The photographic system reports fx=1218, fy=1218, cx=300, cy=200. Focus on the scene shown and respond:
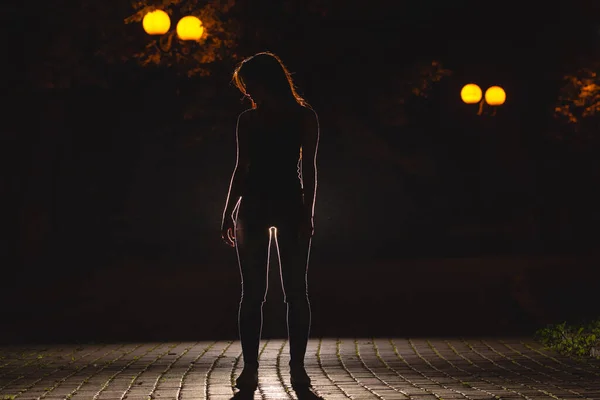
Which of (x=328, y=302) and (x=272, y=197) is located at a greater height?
(x=272, y=197)

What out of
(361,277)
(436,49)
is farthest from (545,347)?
(361,277)

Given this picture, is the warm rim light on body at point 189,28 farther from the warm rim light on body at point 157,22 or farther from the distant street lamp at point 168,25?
the warm rim light on body at point 157,22

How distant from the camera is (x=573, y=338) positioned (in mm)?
10875

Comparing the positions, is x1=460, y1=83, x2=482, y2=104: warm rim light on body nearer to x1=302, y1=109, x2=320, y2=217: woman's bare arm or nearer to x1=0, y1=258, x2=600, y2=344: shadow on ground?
x1=0, y1=258, x2=600, y2=344: shadow on ground

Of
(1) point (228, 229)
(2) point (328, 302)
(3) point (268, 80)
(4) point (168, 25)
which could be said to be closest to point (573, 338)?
(1) point (228, 229)

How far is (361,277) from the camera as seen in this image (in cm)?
2502

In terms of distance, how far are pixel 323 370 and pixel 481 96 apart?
14.2m

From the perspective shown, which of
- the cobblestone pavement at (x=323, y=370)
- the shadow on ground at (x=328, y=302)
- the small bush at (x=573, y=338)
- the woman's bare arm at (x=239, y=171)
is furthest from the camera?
the shadow on ground at (x=328, y=302)

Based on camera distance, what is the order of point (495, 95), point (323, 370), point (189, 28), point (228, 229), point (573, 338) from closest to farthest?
point (228, 229), point (323, 370), point (573, 338), point (189, 28), point (495, 95)

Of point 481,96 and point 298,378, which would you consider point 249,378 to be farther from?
point 481,96

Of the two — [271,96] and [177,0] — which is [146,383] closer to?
[271,96]

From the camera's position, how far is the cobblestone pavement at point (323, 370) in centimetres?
762

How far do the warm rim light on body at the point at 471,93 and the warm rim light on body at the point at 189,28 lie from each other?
20.9 feet

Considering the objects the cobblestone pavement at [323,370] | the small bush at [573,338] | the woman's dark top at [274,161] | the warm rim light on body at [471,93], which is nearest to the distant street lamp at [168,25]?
the warm rim light on body at [471,93]
